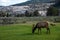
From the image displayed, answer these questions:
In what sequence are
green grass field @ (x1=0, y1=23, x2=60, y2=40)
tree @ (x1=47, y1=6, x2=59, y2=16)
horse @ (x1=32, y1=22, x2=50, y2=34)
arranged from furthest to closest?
horse @ (x1=32, y1=22, x2=50, y2=34) → tree @ (x1=47, y1=6, x2=59, y2=16) → green grass field @ (x1=0, y1=23, x2=60, y2=40)

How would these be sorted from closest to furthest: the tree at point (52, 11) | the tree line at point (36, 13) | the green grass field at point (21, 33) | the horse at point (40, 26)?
the green grass field at point (21, 33) < the tree line at point (36, 13) < the tree at point (52, 11) < the horse at point (40, 26)

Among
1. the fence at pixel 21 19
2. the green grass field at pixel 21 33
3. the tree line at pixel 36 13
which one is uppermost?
the tree line at pixel 36 13

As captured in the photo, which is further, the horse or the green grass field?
the horse

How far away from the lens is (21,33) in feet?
27.8

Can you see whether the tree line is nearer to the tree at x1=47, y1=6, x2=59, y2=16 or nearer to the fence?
the tree at x1=47, y1=6, x2=59, y2=16

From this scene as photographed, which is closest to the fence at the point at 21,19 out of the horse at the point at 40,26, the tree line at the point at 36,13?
the tree line at the point at 36,13

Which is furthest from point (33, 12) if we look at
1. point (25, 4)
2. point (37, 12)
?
point (25, 4)

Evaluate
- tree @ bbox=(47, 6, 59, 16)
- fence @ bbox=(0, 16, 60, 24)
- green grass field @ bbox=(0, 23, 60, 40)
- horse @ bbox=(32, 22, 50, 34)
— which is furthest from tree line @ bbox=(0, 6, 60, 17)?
horse @ bbox=(32, 22, 50, 34)

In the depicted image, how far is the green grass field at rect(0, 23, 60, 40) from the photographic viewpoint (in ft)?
25.2

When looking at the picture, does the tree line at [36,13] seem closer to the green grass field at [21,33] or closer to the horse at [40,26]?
the green grass field at [21,33]

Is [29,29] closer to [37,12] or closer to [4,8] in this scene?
[37,12]

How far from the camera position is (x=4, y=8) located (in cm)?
807

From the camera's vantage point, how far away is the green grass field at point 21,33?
767 centimetres

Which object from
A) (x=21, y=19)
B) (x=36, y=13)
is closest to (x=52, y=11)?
(x=36, y=13)
